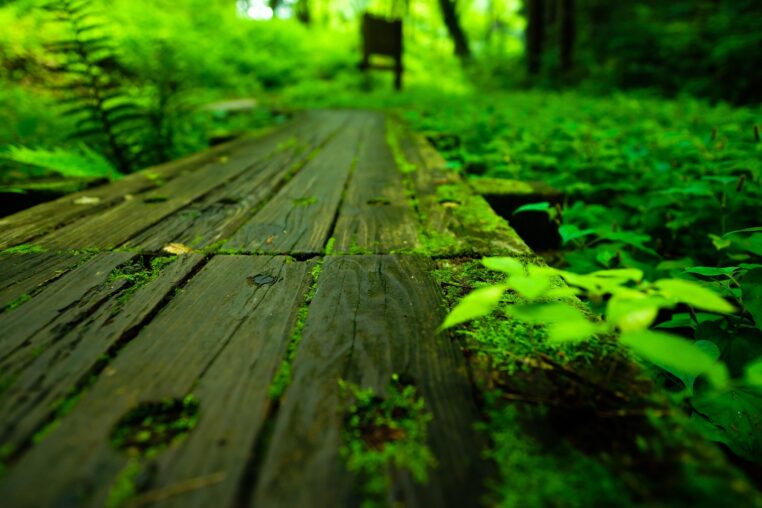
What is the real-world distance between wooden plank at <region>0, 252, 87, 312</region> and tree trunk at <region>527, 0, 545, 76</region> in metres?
13.1

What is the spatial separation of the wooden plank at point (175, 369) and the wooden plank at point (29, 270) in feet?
1.47

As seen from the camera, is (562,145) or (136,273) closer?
(136,273)

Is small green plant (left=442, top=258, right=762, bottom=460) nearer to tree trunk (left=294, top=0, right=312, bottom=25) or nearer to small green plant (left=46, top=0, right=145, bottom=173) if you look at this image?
small green plant (left=46, top=0, right=145, bottom=173)

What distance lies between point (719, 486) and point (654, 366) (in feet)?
3.11

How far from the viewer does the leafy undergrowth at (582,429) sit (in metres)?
0.57

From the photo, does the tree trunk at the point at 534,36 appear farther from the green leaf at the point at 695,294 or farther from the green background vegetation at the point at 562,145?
the green leaf at the point at 695,294

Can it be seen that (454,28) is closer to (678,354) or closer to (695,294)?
(695,294)

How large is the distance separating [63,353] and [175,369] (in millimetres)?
272

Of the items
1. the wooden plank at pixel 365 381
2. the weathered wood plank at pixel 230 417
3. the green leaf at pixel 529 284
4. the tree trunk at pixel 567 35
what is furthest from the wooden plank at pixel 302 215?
the tree trunk at pixel 567 35

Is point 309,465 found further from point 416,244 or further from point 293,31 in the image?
point 293,31

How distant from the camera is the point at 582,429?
69 cm

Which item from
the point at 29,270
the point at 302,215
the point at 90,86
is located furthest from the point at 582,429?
the point at 90,86

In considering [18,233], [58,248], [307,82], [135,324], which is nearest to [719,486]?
[135,324]

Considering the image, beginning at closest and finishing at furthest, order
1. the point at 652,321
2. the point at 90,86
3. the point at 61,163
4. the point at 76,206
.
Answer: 1. the point at 652,321
2. the point at 76,206
3. the point at 61,163
4. the point at 90,86
